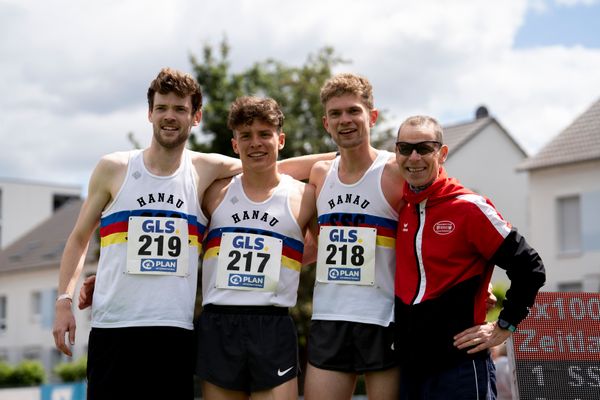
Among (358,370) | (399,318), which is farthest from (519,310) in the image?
(358,370)

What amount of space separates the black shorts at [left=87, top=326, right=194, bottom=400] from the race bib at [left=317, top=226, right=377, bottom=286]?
0.91 metres

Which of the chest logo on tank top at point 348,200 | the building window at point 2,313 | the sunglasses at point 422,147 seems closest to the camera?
the sunglasses at point 422,147

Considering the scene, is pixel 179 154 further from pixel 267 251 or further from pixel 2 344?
pixel 2 344

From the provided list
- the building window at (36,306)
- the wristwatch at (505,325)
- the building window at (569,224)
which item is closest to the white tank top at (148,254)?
the wristwatch at (505,325)

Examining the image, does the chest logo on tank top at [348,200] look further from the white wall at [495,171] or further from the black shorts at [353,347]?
the white wall at [495,171]

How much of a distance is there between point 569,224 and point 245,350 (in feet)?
88.0

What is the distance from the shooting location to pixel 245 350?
5.45m

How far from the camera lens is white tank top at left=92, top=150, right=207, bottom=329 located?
5.48 meters

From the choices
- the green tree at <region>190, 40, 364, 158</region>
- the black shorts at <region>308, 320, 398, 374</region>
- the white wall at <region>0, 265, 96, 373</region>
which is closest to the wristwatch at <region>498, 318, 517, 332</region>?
the black shorts at <region>308, 320, 398, 374</region>

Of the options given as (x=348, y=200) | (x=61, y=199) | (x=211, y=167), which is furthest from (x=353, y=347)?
(x=61, y=199)

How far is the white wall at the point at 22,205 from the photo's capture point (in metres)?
60.6

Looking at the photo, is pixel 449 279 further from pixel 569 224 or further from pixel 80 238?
pixel 569 224

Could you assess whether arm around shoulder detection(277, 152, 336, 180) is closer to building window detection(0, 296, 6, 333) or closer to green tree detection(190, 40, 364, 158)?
green tree detection(190, 40, 364, 158)

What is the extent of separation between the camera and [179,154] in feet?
18.8
